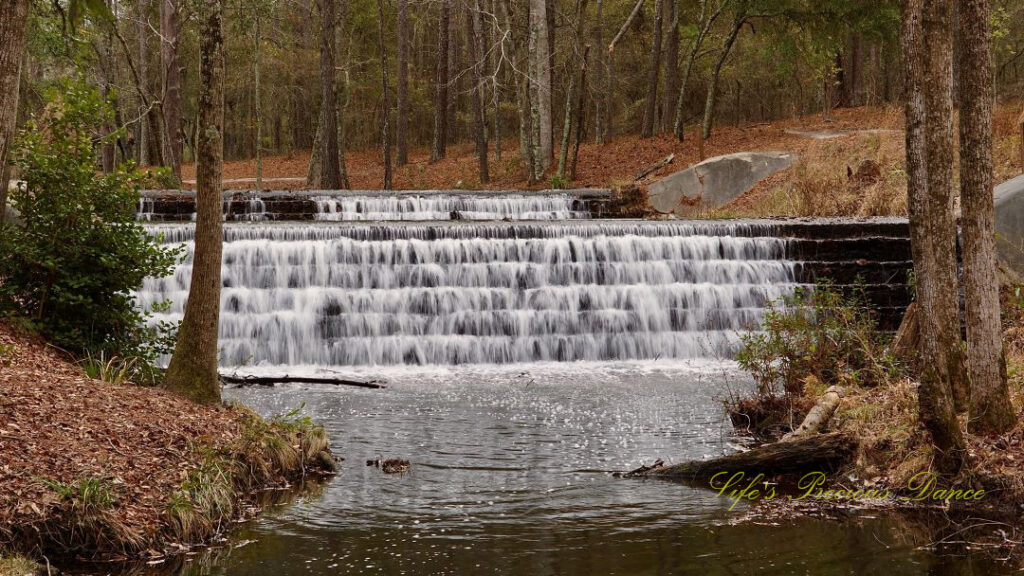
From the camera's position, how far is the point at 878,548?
259 inches

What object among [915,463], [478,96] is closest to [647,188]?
[478,96]

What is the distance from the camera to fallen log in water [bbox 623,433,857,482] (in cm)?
825

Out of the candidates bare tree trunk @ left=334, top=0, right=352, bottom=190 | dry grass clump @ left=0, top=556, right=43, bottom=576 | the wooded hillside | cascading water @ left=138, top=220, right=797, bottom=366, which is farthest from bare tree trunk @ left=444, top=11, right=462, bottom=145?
dry grass clump @ left=0, top=556, right=43, bottom=576

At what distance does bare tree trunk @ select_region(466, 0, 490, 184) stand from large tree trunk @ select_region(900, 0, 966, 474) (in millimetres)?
20757

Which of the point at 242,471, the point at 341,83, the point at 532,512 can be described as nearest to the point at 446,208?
the point at 341,83

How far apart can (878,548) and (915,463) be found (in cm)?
144

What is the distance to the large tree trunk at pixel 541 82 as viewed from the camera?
1126 inches

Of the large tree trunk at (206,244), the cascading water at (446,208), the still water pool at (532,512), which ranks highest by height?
the cascading water at (446,208)

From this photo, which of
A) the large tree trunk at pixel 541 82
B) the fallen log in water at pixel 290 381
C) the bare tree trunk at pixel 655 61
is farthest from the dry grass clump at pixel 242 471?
the bare tree trunk at pixel 655 61

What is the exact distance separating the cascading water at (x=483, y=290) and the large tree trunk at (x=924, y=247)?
318 inches

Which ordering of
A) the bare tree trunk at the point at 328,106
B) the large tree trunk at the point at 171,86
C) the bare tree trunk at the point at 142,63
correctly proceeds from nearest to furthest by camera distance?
the large tree trunk at the point at 171,86 < the bare tree trunk at the point at 328,106 < the bare tree trunk at the point at 142,63

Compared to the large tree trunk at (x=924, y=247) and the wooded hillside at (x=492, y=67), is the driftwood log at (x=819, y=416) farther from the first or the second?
the wooded hillside at (x=492, y=67)

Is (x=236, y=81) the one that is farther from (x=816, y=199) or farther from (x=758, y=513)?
(x=758, y=513)

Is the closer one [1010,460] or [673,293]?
[1010,460]
